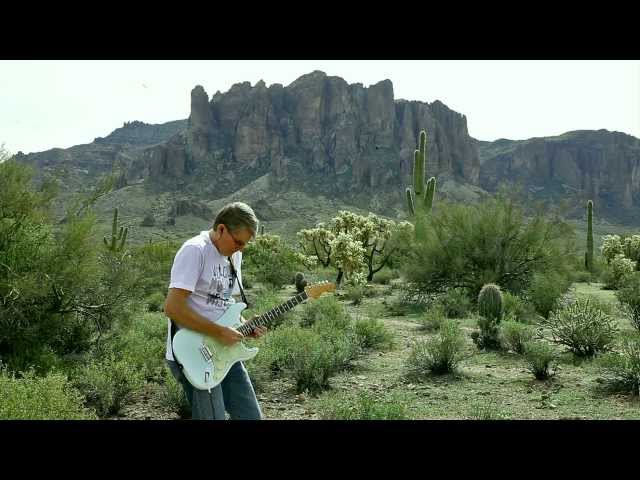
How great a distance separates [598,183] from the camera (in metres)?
129

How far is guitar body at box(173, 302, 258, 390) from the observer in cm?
351

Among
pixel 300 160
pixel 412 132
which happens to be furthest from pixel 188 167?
pixel 412 132

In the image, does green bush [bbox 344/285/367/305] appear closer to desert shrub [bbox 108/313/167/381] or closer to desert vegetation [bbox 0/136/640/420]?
desert vegetation [bbox 0/136/640/420]

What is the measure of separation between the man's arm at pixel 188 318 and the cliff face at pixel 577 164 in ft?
410

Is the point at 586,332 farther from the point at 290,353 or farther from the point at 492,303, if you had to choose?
the point at 290,353

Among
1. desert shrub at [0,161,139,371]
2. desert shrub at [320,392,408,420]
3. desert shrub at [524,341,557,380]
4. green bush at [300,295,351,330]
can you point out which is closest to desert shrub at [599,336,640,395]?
desert shrub at [524,341,557,380]

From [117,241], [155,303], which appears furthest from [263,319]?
[117,241]

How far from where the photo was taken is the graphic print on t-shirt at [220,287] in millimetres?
3621

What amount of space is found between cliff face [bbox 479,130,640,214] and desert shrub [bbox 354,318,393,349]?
118349 millimetres

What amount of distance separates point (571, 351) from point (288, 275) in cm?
1298

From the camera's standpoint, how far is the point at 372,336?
9938mm

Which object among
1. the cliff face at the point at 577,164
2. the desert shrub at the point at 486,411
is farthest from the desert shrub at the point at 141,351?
the cliff face at the point at 577,164

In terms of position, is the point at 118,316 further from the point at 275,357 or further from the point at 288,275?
the point at 288,275

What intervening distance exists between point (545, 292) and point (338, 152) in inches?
3869
